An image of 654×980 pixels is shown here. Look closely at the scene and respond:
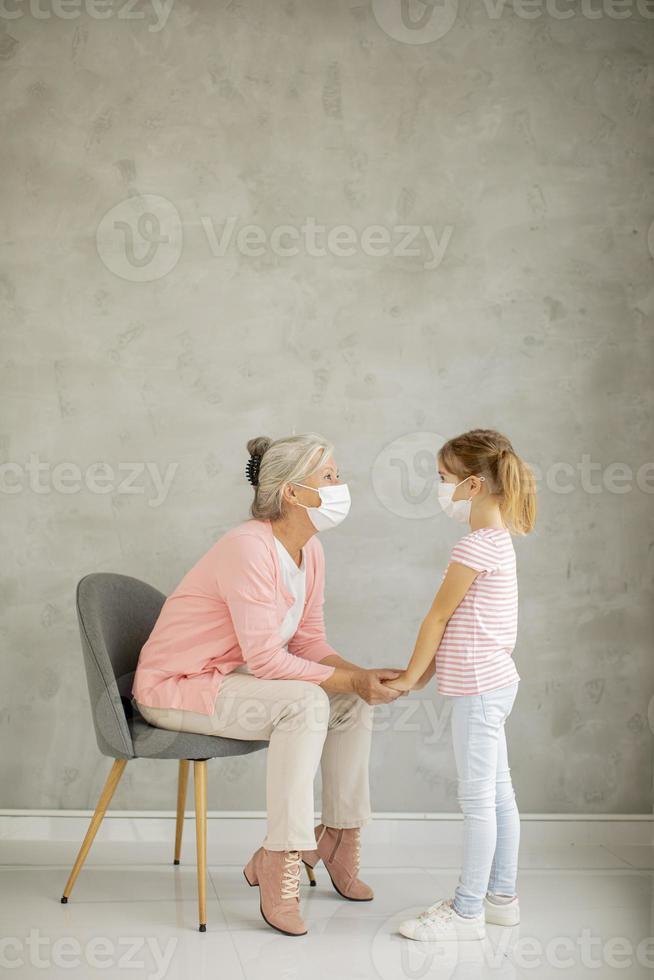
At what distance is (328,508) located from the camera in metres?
2.52

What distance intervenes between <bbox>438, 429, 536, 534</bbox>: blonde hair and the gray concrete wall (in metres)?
0.65

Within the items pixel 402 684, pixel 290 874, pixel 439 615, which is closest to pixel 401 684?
pixel 402 684

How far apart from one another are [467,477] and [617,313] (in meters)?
0.99

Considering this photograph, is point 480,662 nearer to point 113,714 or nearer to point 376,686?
point 376,686

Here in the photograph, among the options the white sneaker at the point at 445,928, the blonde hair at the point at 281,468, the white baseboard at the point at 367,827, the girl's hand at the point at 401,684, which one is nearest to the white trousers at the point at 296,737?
the girl's hand at the point at 401,684

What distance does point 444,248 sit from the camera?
10.1 ft

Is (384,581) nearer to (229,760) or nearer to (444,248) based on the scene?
(229,760)

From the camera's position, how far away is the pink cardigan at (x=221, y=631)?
2.40 meters

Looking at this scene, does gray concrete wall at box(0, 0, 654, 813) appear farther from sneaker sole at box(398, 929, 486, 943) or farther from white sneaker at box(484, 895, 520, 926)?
sneaker sole at box(398, 929, 486, 943)

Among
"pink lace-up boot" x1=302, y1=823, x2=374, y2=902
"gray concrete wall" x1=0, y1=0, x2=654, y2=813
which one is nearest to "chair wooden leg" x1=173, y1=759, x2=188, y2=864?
"gray concrete wall" x1=0, y1=0, x2=654, y2=813

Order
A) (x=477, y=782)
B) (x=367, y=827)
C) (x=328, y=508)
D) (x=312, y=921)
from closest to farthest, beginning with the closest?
(x=477, y=782)
(x=312, y=921)
(x=328, y=508)
(x=367, y=827)

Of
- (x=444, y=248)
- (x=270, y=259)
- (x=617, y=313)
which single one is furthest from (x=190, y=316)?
(x=617, y=313)

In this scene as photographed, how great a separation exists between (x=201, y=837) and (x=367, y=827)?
786 millimetres

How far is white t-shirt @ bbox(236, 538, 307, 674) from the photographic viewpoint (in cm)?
254
